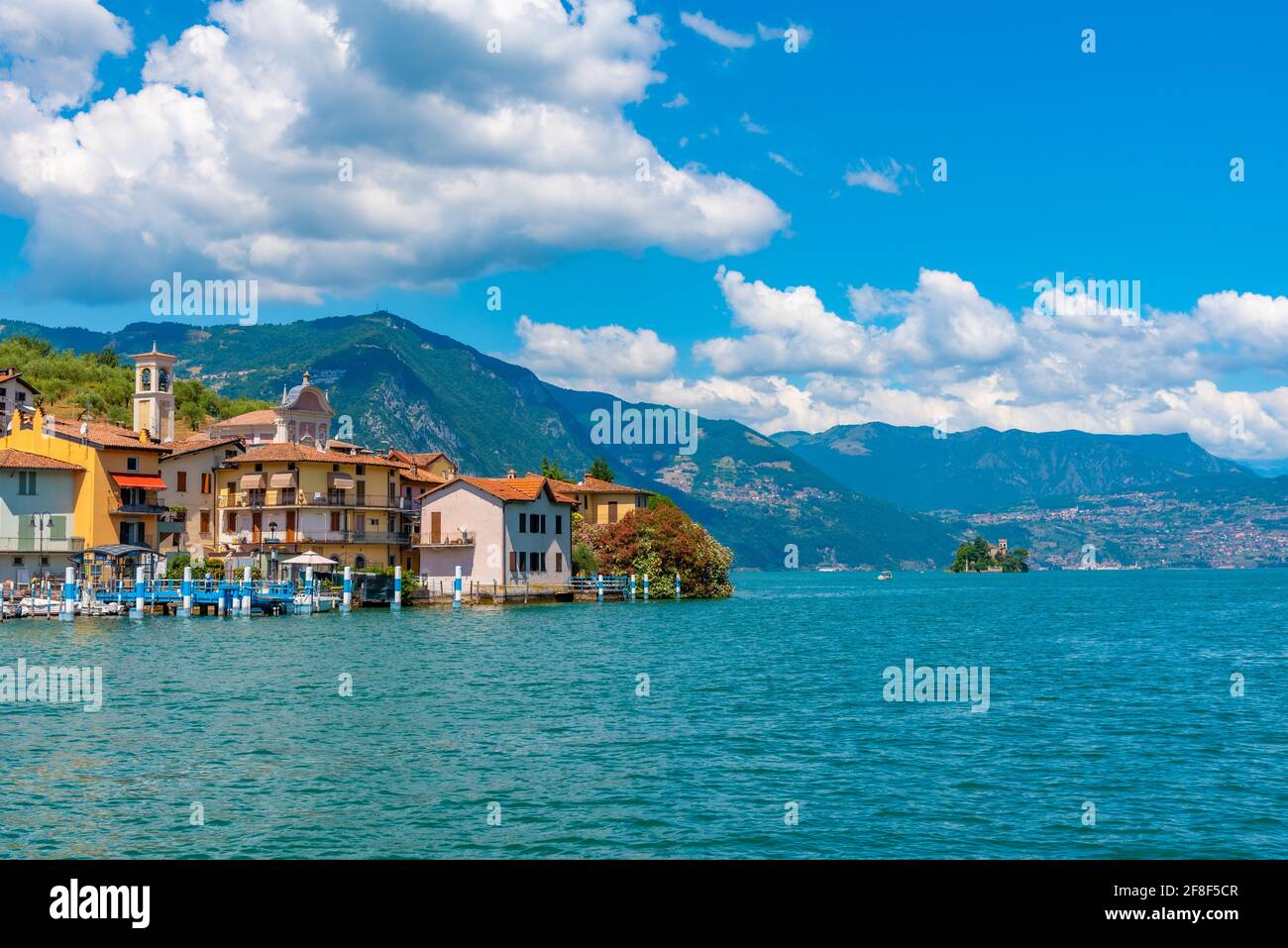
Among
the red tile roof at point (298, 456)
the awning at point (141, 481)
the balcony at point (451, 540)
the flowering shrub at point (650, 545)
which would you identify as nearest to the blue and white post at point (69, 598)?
the awning at point (141, 481)

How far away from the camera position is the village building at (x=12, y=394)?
116 m

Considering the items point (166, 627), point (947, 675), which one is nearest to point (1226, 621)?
point (947, 675)

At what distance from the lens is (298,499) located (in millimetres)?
87250

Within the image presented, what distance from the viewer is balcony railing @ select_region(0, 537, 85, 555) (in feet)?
256

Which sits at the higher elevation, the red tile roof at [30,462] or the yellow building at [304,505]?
the red tile roof at [30,462]

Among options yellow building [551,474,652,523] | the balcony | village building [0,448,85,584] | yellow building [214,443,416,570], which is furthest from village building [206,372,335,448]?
yellow building [551,474,652,523]

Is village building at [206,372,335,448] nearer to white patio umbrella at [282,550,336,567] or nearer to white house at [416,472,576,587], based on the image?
white house at [416,472,576,587]

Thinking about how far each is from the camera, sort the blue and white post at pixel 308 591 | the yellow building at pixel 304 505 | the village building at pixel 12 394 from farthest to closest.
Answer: the village building at pixel 12 394, the yellow building at pixel 304 505, the blue and white post at pixel 308 591

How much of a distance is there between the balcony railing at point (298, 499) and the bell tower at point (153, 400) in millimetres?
14131

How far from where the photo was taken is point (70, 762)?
24.9m

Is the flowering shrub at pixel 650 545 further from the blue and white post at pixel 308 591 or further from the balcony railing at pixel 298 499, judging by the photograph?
the blue and white post at pixel 308 591

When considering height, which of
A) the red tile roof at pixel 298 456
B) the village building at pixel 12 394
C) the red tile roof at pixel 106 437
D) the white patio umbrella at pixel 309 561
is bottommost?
the white patio umbrella at pixel 309 561
